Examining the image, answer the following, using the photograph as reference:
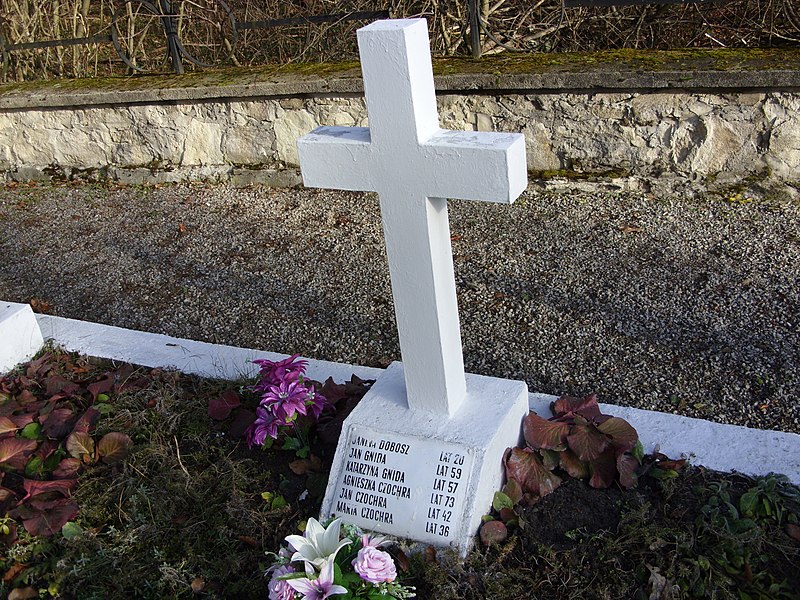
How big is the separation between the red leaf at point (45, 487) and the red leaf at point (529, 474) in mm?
1294

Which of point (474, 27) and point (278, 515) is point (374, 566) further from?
point (474, 27)

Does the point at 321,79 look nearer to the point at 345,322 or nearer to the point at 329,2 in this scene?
the point at 329,2

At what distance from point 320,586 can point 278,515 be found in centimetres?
48

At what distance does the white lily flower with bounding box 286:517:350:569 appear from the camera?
1844 millimetres

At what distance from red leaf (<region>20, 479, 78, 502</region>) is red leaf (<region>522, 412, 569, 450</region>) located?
1356 millimetres

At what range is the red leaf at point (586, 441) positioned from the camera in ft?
7.14

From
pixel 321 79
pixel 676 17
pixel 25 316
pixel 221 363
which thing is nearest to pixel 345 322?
pixel 221 363

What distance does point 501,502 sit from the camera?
2.12 m

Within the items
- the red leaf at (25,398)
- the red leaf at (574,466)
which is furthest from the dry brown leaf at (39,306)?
the red leaf at (574,466)

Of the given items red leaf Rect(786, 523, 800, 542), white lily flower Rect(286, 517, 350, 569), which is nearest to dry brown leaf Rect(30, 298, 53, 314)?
white lily flower Rect(286, 517, 350, 569)

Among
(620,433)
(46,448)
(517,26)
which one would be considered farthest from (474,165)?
(517,26)

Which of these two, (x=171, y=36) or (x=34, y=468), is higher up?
(x=171, y=36)

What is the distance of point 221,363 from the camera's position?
292 centimetres

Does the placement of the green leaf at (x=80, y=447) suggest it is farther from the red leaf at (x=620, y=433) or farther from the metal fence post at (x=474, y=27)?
the metal fence post at (x=474, y=27)
